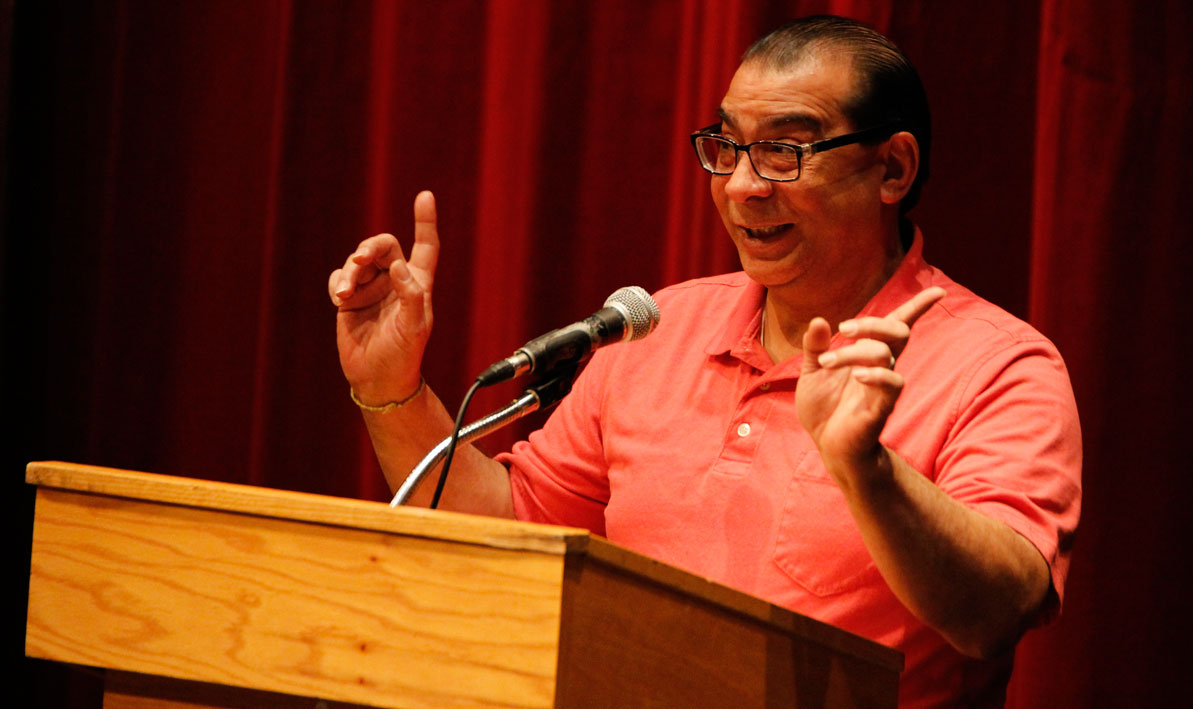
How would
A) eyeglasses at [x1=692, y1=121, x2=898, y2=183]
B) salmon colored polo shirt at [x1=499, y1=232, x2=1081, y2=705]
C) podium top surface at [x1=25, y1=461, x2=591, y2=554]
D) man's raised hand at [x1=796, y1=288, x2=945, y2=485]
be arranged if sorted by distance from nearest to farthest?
podium top surface at [x1=25, y1=461, x2=591, y2=554], man's raised hand at [x1=796, y1=288, x2=945, y2=485], salmon colored polo shirt at [x1=499, y1=232, x2=1081, y2=705], eyeglasses at [x1=692, y1=121, x2=898, y2=183]

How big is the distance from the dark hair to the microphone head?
551mm

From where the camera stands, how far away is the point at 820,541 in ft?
5.24

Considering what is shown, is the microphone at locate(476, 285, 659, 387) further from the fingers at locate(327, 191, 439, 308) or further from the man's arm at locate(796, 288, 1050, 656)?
the fingers at locate(327, 191, 439, 308)

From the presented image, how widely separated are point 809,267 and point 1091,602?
77 cm

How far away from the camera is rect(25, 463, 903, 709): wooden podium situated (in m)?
0.98

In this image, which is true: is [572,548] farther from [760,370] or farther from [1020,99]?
[1020,99]

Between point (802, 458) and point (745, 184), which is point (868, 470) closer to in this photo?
point (802, 458)

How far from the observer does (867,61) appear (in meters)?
1.79

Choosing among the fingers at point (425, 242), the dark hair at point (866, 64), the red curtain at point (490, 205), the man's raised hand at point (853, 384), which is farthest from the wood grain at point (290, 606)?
the red curtain at point (490, 205)

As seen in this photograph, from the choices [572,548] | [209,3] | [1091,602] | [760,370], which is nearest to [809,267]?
[760,370]

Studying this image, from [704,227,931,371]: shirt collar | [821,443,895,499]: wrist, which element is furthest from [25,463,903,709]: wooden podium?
[704,227,931,371]: shirt collar

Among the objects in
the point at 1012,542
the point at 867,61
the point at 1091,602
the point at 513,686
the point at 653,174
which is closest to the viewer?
the point at 513,686

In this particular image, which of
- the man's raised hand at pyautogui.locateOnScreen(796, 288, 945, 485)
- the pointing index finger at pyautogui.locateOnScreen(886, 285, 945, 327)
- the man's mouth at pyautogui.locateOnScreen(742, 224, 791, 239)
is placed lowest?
the man's raised hand at pyautogui.locateOnScreen(796, 288, 945, 485)

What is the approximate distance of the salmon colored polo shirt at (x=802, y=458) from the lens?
150 centimetres
